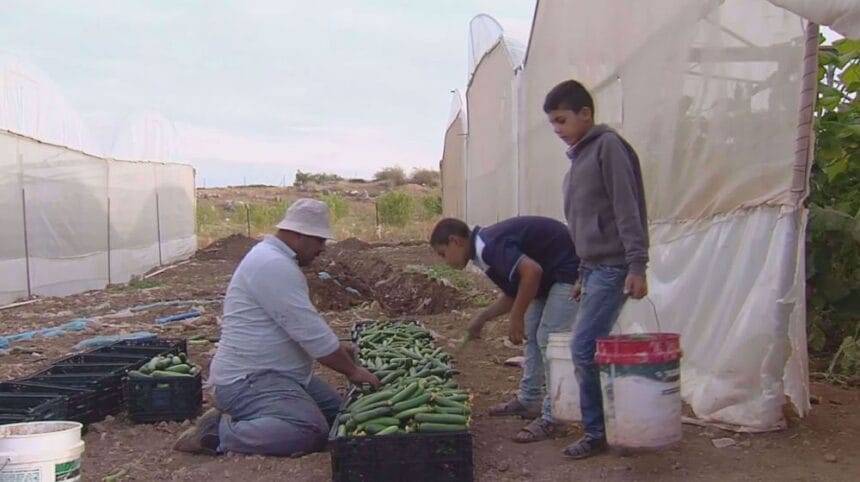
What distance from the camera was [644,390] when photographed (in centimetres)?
473

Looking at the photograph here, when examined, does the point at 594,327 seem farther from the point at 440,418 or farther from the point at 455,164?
the point at 455,164

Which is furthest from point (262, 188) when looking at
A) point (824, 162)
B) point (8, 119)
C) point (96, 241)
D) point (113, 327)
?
point (824, 162)

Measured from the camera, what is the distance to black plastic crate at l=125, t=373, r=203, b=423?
6863 mm

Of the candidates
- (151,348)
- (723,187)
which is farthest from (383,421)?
(151,348)

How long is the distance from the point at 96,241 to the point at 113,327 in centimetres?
988

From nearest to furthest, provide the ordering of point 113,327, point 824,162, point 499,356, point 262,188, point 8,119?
point 824,162
point 499,356
point 113,327
point 8,119
point 262,188

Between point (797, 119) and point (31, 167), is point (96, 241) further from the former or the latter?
point (797, 119)

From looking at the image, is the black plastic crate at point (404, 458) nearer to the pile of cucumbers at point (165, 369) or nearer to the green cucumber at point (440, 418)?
the green cucumber at point (440, 418)

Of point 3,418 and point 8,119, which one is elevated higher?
point 8,119

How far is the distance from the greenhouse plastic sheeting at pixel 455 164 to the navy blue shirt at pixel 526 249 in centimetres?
1656

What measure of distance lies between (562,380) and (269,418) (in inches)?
73.1

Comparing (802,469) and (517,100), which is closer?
(802,469)

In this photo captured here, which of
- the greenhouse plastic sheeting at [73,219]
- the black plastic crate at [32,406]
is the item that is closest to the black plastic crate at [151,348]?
the black plastic crate at [32,406]

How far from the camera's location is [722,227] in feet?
20.1
